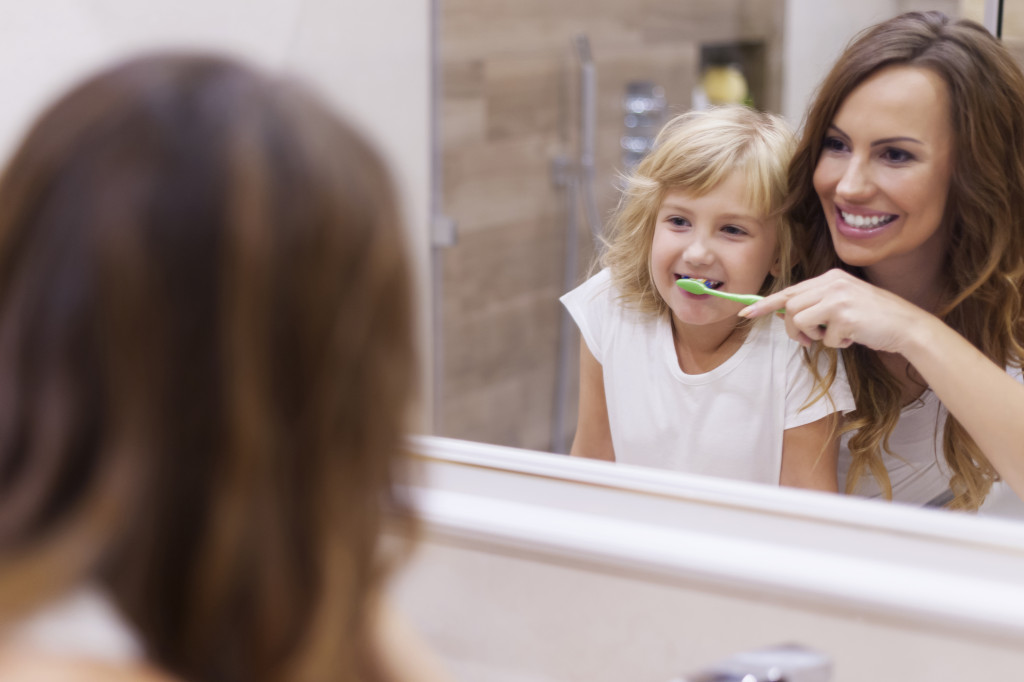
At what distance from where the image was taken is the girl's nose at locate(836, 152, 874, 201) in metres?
0.68

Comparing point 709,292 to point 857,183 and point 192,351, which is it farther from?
point 192,351

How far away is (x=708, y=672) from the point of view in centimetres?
44

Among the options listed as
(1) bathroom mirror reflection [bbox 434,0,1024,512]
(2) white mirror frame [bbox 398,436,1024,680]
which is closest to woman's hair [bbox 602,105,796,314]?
(2) white mirror frame [bbox 398,436,1024,680]

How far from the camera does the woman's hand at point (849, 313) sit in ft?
2.16

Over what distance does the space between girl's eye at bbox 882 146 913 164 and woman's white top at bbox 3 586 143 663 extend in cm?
56

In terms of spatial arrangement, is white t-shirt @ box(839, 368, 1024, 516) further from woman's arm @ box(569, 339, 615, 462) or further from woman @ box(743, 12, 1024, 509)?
woman's arm @ box(569, 339, 615, 462)

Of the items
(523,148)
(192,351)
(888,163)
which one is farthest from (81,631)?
(523,148)

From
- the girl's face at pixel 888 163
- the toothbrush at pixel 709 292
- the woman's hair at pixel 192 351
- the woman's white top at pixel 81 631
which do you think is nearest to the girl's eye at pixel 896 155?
the girl's face at pixel 888 163

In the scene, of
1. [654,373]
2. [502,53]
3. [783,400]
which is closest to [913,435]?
[783,400]

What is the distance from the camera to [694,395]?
0.78 meters

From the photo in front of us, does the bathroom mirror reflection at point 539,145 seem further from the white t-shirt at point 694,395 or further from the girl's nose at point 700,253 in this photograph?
the girl's nose at point 700,253

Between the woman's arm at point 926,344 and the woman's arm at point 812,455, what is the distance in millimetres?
63

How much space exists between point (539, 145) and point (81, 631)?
1450 mm

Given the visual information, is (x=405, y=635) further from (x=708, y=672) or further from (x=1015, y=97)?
(x=1015, y=97)
